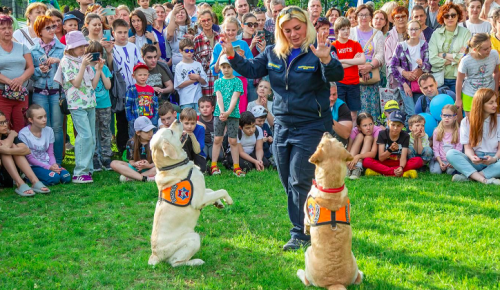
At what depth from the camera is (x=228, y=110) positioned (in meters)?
8.56

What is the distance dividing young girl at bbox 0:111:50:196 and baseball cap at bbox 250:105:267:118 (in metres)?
3.57

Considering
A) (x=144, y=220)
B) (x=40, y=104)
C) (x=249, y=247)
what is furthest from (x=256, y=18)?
(x=249, y=247)

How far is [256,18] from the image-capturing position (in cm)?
1023

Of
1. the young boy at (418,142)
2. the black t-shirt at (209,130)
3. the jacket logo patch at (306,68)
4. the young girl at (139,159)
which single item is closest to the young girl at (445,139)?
the young boy at (418,142)

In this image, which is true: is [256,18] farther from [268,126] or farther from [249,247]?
[249,247]

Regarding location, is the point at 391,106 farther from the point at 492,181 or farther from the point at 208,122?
the point at 208,122

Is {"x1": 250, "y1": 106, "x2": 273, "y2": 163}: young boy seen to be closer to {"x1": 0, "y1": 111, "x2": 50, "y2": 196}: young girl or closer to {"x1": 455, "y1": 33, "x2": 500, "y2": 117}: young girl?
{"x1": 455, "y1": 33, "x2": 500, "y2": 117}: young girl

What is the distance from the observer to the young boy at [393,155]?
27.9ft

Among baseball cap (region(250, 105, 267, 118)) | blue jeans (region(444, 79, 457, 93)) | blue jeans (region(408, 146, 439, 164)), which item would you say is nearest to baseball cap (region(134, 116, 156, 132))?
baseball cap (region(250, 105, 267, 118))

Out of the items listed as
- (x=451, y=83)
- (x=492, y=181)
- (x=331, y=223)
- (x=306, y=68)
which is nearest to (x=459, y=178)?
(x=492, y=181)

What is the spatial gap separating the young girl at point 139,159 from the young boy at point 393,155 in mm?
3465

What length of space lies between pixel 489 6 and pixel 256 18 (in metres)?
4.61

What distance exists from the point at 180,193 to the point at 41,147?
14.0 feet

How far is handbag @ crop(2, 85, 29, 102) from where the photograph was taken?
316 inches
